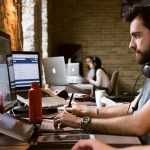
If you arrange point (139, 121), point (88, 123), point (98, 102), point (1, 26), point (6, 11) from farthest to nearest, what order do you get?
point (6, 11)
point (1, 26)
point (98, 102)
point (88, 123)
point (139, 121)

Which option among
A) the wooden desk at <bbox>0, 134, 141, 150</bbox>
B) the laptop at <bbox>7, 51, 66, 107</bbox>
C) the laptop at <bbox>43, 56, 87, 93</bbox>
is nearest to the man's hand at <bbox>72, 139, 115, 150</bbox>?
the wooden desk at <bbox>0, 134, 141, 150</bbox>

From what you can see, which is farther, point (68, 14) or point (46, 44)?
point (68, 14)

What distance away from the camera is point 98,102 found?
8.73 feet

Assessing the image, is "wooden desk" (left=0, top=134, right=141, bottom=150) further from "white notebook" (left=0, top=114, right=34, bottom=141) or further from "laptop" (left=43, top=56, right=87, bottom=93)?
"laptop" (left=43, top=56, right=87, bottom=93)

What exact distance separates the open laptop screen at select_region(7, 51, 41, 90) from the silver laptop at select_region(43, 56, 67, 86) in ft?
2.92

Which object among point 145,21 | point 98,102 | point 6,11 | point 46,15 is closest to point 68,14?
point 46,15

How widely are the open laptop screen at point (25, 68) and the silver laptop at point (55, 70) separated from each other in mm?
889

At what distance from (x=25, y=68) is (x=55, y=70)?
1071mm

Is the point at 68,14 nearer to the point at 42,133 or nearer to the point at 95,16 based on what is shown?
the point at 95,16

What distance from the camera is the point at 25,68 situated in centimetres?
252

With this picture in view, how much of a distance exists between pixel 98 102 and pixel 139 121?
1.08 metres

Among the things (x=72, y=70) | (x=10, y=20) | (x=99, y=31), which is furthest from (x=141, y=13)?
(x=99, y=31)

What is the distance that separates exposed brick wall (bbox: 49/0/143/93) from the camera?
7.96 meters

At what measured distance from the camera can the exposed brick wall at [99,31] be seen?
26.1 feet
